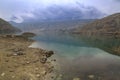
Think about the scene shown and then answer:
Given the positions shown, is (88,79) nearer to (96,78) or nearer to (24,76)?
(96,78)

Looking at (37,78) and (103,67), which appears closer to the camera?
(37,78)

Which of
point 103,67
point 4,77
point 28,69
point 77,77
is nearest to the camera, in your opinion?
point 4,77

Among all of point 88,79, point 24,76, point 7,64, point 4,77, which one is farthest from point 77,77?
point 7,64

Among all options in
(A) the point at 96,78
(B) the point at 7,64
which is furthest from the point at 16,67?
(A) the point at 96,78

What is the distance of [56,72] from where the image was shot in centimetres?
3425

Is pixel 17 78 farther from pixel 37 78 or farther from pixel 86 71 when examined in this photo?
pixel 86 71

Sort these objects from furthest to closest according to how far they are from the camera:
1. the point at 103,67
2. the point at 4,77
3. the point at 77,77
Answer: the point at 103,67
the point at 77,77
the point at 4,77

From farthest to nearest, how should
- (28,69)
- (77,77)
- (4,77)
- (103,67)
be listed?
(103,67)
(28,69)
(77,77)
(4,77)

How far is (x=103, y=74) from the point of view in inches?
1281

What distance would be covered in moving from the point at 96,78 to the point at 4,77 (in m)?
12.7

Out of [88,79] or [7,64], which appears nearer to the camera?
[88,79]

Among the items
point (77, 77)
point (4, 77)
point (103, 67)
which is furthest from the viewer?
point (103, 67)

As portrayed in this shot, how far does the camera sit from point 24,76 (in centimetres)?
2947

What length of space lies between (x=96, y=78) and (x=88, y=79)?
4.41 ft
